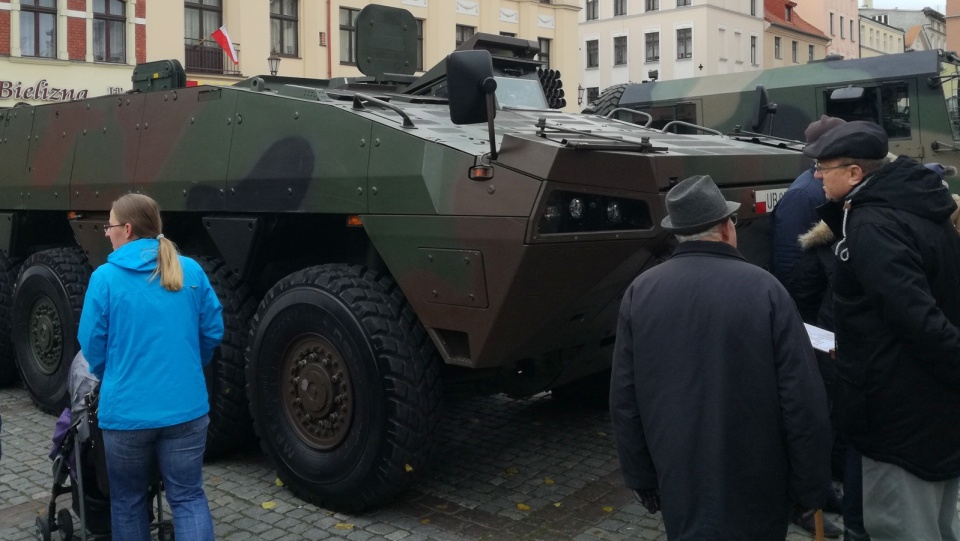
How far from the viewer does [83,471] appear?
4.11 meters

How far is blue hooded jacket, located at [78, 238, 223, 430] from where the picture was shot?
368cm

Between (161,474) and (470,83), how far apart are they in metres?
1.87

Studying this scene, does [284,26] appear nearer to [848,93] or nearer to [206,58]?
[206,58]

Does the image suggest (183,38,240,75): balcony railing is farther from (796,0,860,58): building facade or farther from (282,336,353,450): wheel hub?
A: (796,0,860,58): building facade

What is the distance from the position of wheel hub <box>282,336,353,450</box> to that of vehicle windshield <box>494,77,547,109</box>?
6.13ft

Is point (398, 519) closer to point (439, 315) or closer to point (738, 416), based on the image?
point (439, 315)

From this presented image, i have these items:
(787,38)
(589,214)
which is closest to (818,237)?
(589,214)

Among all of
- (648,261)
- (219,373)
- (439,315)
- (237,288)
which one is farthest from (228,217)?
(648,261)

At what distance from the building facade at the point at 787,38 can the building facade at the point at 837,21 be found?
101 centimetres

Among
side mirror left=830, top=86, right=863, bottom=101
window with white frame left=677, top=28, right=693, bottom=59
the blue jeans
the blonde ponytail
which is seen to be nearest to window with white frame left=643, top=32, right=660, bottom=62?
window with white frame left=677, top=28, right=693, bottom=59

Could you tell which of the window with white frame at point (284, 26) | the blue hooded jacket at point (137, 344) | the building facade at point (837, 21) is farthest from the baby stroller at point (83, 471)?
the building facade at point (837, 21)

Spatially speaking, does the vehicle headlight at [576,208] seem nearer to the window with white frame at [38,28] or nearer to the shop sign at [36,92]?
the shop sign at [36,92]

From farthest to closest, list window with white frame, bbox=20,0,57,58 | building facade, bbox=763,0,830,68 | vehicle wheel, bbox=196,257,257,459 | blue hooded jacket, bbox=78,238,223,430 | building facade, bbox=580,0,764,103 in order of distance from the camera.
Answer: building facade, bbox=763,0,830,68 → building facade, bbox=580,0,764,103 → window with white frame, bbox=20,0,57,58 → vehicle wheel, bbox=196,257,257,459 → blue hooded jacket, bbox=78,238,223,430

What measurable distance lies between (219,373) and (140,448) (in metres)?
1.55
